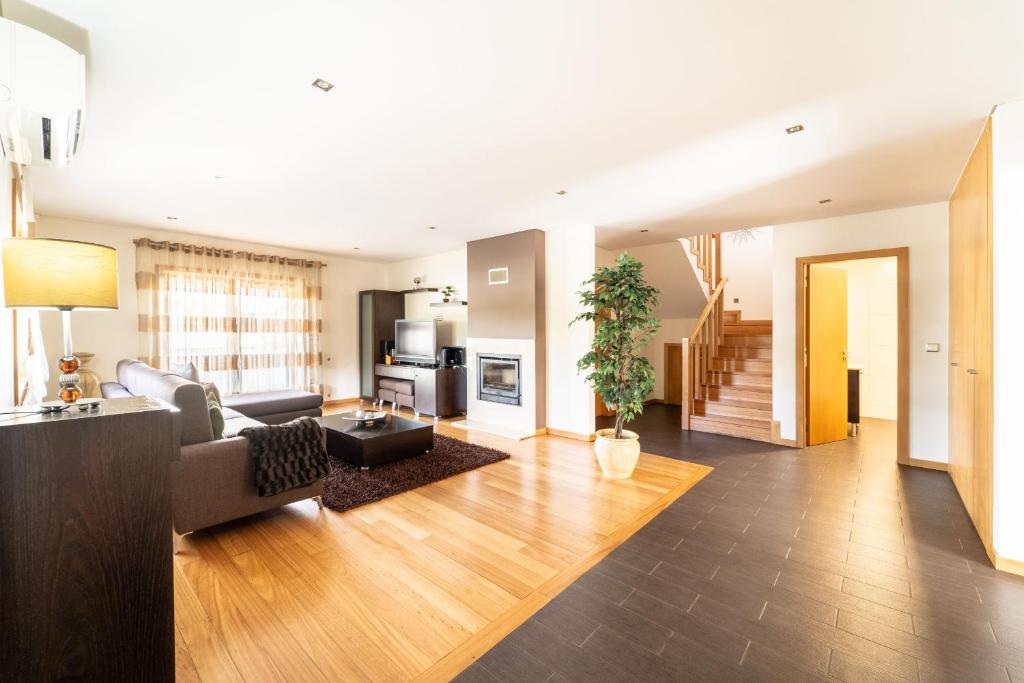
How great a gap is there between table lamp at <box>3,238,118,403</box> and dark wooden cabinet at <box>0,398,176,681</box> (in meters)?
0.27

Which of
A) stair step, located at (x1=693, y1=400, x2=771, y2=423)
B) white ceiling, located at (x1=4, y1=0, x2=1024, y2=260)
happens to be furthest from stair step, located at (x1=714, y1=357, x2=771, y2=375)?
white ceiling, located at (x1=4, y1=0, x2=1024, y2=260)

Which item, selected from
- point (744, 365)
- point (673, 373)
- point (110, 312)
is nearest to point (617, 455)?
point (744, 365)

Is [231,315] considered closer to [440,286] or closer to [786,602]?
[440,286]

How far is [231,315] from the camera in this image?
5.91 meters

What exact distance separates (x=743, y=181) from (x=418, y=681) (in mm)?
3762

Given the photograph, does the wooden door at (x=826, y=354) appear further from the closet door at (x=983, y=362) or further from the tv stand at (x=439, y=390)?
the tv stand at (x=439, y=390)

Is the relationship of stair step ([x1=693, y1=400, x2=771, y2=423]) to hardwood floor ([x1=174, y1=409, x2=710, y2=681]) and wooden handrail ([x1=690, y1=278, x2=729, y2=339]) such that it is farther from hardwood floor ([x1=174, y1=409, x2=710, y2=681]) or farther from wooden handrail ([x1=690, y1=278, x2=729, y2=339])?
hardwood floor ([x1=174, y1=409, x2=710, y2=681])

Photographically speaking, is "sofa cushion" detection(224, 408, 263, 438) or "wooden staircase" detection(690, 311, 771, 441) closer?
"sofa cushion" detection(224, 408, 263, 438)

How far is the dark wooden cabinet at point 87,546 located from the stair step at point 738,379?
576 centimetres

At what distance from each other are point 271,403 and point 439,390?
206cm

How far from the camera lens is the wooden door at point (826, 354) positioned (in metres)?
4.66

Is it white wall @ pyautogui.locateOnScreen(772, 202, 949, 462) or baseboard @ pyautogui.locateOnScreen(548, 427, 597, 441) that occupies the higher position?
white wall @ pyautogui.locateOnScreen(772, 202, 949, 462)

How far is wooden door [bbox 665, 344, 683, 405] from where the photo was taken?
7.21 m

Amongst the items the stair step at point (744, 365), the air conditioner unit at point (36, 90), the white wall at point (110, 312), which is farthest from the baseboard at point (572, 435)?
the white wall at point (110, 312)
